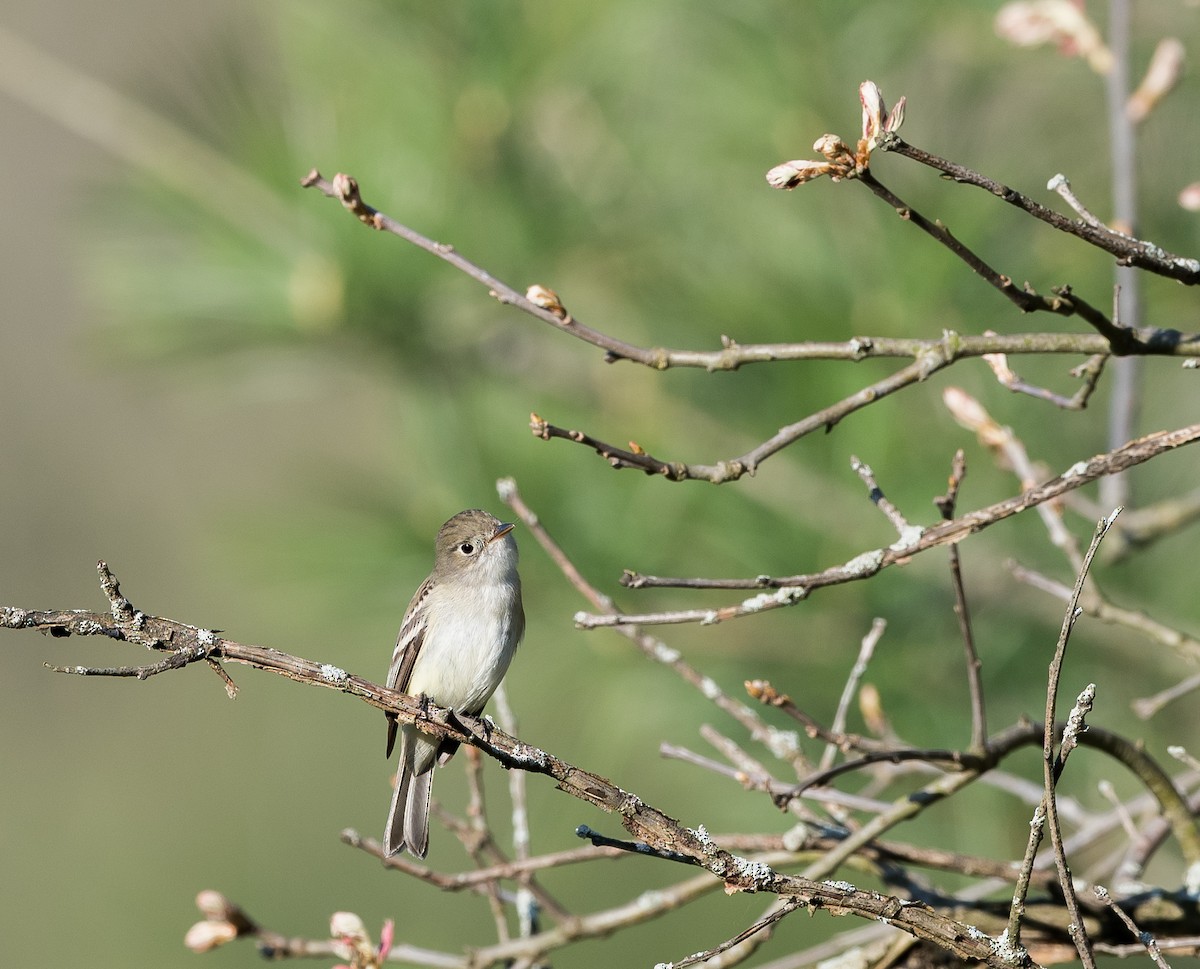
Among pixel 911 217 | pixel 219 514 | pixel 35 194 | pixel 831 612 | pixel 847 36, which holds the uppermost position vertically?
pixel 35 194

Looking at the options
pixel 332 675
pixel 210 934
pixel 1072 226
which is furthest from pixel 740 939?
pixel 210 934

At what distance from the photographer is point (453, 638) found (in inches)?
116

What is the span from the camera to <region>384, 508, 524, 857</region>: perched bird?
2861 mm

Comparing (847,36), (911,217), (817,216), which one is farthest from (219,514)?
(911,217)

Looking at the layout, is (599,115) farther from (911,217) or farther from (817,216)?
(911,217)

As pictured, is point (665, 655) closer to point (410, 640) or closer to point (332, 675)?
point (332, 675)

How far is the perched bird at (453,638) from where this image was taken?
2.86 metres

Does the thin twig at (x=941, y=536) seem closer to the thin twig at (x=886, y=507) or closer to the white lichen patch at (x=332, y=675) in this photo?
the thin twig at (x=886, y=507)

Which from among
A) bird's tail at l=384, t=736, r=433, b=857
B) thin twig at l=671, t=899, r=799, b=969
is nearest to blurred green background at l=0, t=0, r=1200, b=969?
bird's tail at l=384, t=736, r=433, b=857

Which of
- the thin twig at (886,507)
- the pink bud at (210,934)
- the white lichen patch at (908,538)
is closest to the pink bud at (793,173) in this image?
the thin twig at (886,507)

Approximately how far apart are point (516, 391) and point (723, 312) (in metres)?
0.61

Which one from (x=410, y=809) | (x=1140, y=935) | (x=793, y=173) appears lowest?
(x=1140, y=935)

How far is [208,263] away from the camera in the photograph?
10.5 feet

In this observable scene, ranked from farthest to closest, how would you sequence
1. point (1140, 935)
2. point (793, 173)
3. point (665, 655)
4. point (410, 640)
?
1. point (410, 640)
2. point (665, 655)
3. point (793, 173)
4. point (1140, 935)
